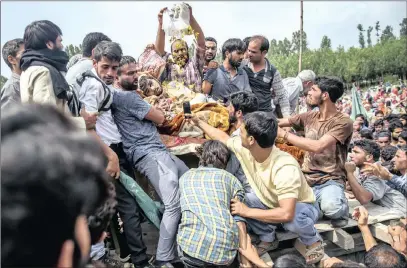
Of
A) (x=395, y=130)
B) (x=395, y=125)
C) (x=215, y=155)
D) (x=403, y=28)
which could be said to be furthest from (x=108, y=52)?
(x=403, y=28)

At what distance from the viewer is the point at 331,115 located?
3.73 m

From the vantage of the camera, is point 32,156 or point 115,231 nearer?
point 32,156

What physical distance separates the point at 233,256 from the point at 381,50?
208ft

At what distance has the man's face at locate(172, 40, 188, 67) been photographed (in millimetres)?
4395

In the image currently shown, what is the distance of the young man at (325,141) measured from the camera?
11.4 ft

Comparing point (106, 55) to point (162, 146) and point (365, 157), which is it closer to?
point (162, 146)

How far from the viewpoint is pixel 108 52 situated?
116 inches

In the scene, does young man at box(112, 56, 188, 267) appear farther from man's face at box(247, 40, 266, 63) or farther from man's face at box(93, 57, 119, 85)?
man's face at box(247, 40, 266, 63)

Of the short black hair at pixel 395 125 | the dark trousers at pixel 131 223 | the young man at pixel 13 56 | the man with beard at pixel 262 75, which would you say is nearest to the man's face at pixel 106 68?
the young man at pixel 13 56

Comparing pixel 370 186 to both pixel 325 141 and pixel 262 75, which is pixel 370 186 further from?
pixel 262 75

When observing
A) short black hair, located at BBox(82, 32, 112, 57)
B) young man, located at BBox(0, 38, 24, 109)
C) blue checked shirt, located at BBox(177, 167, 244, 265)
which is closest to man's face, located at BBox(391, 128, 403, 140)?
blue checked shirt, located at BBox(177, 167, 244, 265)

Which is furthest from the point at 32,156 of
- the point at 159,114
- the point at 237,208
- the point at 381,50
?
the point at 381,50

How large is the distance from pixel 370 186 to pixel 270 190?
52.9 inches

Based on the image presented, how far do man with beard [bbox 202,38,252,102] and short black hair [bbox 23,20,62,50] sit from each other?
2.09 m
